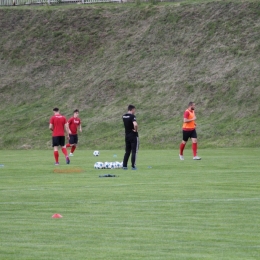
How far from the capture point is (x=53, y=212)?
15031 mm

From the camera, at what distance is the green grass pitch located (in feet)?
36.0

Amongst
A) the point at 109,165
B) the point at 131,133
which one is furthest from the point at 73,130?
the point at 131,133

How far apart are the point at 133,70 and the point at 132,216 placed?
4449 centimetres

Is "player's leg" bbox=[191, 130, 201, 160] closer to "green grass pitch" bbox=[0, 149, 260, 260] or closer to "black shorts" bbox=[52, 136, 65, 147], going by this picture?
"black shorts" bbox=[52, 136, 65, 147]

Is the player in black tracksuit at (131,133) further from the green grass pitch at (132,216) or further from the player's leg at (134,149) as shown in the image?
the green grass pitch at (132,216)

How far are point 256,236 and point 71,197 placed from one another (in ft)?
21.8

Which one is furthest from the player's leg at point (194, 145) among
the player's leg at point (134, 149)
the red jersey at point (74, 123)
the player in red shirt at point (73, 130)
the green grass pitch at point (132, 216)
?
the red jersey at point (74, 123)

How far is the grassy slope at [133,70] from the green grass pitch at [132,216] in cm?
2411

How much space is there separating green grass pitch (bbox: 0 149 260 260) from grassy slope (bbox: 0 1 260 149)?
949 inches

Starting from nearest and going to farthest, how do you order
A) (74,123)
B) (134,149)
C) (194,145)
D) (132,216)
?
(132,216), (134,149), (194,145), (74,123)

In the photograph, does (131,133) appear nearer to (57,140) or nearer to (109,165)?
(109,165)

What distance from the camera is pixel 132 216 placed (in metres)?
14.3

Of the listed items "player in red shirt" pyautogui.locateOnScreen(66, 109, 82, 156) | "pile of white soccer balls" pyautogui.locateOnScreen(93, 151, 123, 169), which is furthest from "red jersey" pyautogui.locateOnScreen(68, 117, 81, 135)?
"pile of white soccer balls" pyautogui.locateOnScreen(93, 151, 123, 169)

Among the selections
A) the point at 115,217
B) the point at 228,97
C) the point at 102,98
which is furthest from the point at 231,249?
the point at 102,98
